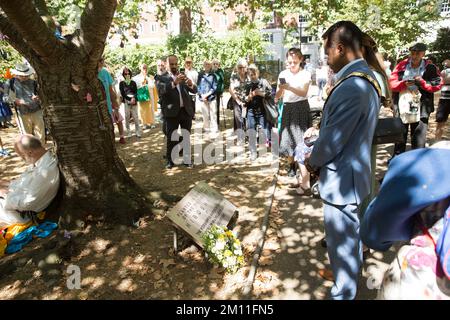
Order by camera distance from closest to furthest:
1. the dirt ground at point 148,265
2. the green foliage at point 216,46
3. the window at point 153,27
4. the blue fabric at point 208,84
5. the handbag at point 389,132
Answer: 1. the handbag at point 389,132
2. the dirt ground at point 148,265
3. the blue fabric at point 208,84
4. the green foliage at point 216,46
5. the window at point 153,27

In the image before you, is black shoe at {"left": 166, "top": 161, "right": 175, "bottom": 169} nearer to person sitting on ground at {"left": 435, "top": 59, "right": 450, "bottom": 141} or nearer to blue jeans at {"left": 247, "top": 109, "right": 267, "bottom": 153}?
blue jeans at {"left": 247, "top": 109, "right": 267, "bottom": 153}

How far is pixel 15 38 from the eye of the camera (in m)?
3.73

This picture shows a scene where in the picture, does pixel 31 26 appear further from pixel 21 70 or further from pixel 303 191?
pixel 21 70

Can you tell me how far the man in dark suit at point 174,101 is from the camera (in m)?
6.62

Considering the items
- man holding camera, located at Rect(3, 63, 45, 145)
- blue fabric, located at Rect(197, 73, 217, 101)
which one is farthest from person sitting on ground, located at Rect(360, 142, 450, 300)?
blue fabric, located at Rect(197, 73, 217, 101)

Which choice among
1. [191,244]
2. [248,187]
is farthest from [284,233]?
[248,187]

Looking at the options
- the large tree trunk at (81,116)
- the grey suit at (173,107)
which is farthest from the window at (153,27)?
the large tree trunk at (81,116)

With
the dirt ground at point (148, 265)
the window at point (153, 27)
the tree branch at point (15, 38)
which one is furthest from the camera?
the window at point (153, 27)

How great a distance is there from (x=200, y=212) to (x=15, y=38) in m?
2.98

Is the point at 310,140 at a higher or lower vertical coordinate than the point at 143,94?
lower

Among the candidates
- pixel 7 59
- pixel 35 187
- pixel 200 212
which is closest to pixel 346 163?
pixel 200 212

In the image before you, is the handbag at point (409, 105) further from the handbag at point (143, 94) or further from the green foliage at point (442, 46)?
the green foliage at point (442, 46)

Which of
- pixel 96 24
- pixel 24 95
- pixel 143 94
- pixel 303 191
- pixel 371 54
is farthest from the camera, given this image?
pixel 143 94

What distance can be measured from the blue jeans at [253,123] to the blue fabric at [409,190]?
591 centimetres
